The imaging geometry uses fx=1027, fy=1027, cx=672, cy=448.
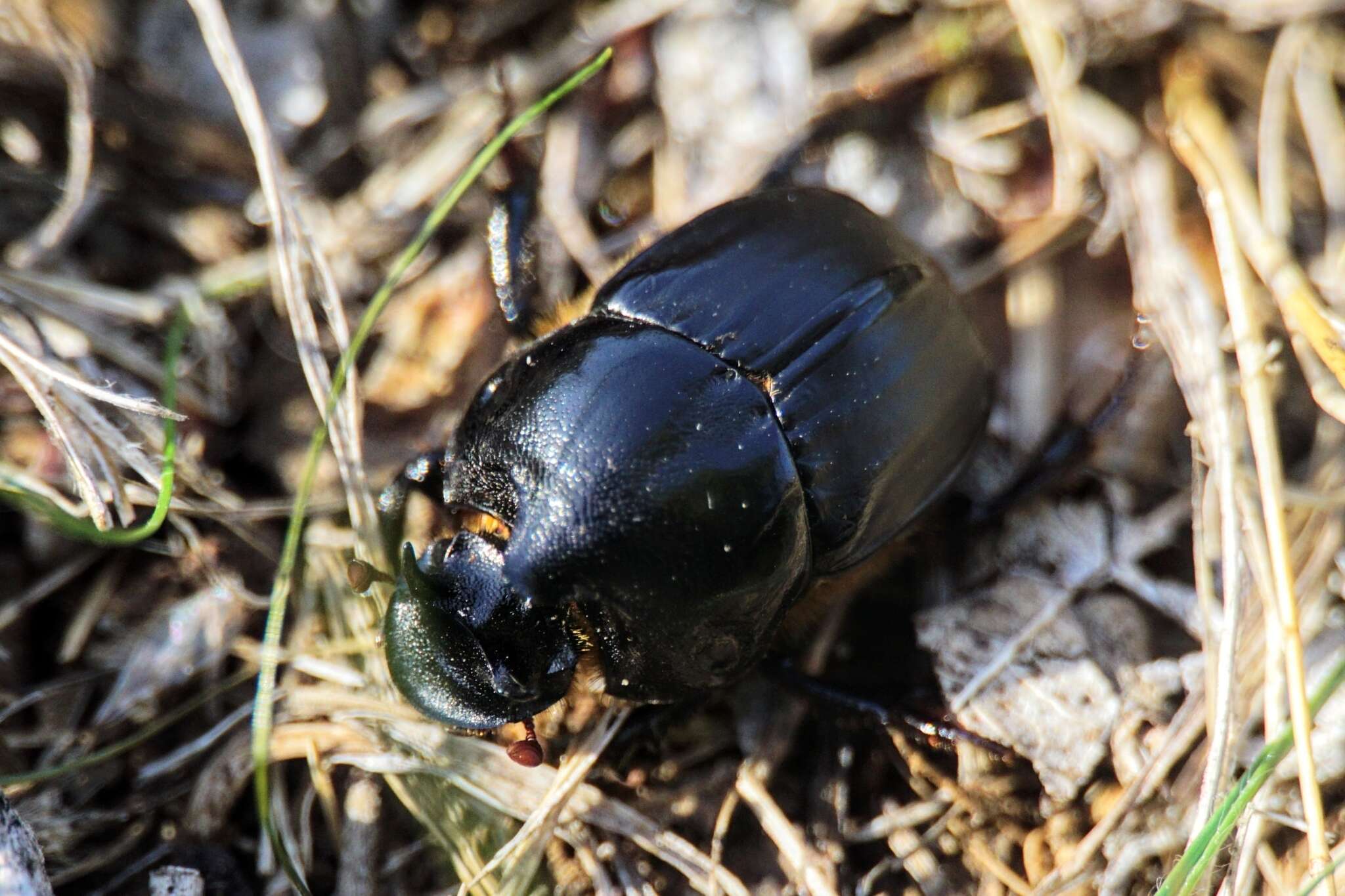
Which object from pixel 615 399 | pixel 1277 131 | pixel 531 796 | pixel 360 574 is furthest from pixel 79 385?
pixel 1277 131

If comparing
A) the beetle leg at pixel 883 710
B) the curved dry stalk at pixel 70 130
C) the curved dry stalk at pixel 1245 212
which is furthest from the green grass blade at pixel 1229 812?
the curved dry stalk at pixel 70 130

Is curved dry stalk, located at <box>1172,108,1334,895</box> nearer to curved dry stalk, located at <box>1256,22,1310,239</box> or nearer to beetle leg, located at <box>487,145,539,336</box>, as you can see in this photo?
curved dry stalk, located at <box>1256,22,1310,239</box>

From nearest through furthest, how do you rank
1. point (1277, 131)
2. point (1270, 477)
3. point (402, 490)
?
1. point (1270, 477)
2. point (402, 490)
3. point (1277, 131)

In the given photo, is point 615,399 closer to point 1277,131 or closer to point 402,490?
point 402,490

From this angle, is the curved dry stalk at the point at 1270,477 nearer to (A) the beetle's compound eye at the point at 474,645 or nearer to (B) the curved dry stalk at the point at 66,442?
(A) the beetle's compound eye at the point at 474,645

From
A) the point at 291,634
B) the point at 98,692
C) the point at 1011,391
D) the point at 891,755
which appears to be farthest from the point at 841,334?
the point at 98,692

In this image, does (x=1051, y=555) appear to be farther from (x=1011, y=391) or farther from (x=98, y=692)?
(x=98, y=692)
